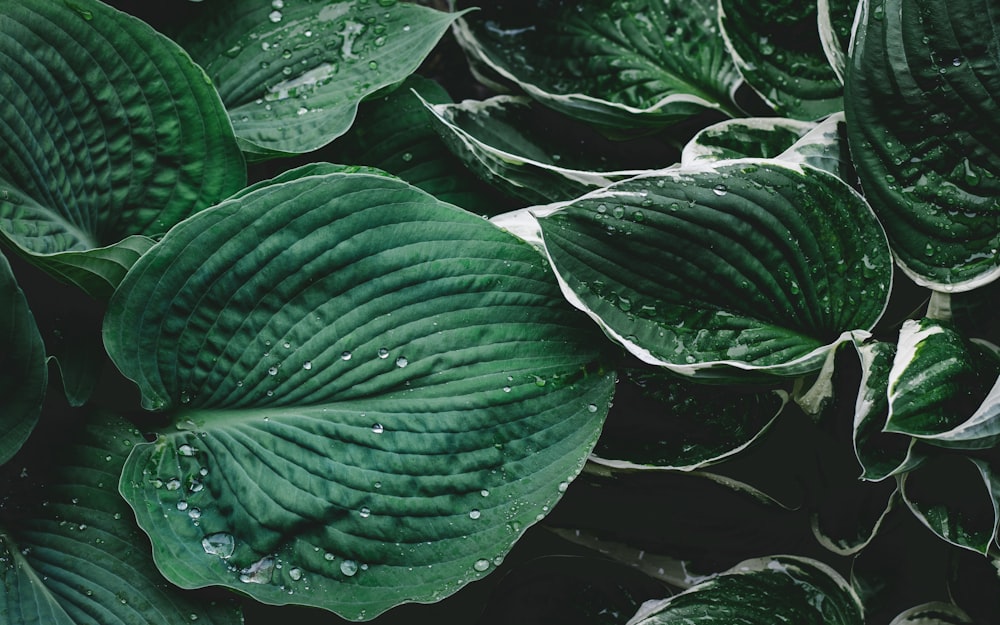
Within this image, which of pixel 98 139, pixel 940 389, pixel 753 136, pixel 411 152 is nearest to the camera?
pixel 940 389

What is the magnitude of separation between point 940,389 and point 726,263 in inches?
9.4

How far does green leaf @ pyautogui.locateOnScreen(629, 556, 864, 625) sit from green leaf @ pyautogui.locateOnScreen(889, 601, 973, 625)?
6 centimetres

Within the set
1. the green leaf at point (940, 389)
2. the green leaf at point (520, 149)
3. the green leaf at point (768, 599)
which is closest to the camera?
the green leaf at point (940, 389)

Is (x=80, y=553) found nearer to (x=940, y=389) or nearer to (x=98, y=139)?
(x=98, y=139)

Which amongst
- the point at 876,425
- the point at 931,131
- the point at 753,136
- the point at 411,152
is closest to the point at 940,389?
the point at 876,425

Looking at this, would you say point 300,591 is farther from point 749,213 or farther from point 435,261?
point 749,213

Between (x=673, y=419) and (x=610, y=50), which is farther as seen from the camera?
(x=610, y=50)

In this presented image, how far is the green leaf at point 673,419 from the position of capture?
3.13 ft

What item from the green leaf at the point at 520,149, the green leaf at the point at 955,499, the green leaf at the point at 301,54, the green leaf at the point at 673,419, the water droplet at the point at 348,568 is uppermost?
the green leaf at the point at 301,54

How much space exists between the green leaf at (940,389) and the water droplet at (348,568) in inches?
20.9

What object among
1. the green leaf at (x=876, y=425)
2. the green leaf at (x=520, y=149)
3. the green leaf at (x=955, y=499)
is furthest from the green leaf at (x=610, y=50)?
the green leaf at (x=955, y=499)

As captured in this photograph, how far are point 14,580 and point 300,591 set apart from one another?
0.29 m

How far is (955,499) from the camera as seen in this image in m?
0.89

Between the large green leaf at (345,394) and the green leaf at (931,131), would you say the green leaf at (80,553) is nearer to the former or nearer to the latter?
the large green leaf at (345,394)
